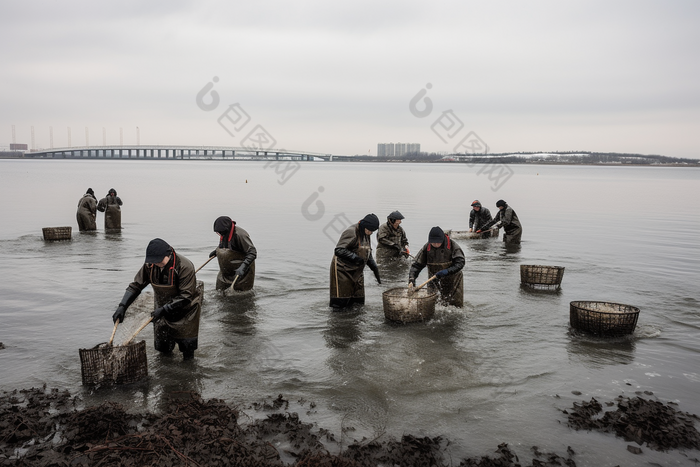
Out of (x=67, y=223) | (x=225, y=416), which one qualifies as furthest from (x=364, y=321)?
(x=67, y=223)

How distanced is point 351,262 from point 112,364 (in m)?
4.71

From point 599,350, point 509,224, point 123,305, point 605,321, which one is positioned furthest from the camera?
point 509,224

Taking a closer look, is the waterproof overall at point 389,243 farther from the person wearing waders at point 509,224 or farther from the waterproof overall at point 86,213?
the waterproof overall at point 86,213

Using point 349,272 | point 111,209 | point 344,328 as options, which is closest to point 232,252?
point 349,272

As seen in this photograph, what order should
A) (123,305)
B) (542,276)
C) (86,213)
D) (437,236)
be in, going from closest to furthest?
Answer: 1. (123,305)
2. (437,236)
3. (542,276)
4. (86,213)

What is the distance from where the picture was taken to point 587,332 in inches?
377

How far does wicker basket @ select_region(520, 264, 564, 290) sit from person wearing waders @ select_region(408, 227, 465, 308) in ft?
10.9

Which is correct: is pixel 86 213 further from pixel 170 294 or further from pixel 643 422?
pixel 643 422

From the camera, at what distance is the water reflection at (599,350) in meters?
8.35

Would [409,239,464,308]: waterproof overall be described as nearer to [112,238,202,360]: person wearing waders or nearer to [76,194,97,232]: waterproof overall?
[112,238,202,360]: person wearing waders

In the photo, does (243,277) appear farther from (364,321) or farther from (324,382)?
(324,382)

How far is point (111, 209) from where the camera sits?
74.6ft

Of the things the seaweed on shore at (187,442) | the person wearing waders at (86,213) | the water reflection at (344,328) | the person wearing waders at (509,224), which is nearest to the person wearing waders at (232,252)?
the water reflection at (344,328)

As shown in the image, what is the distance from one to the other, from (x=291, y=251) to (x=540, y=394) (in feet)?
41.9
